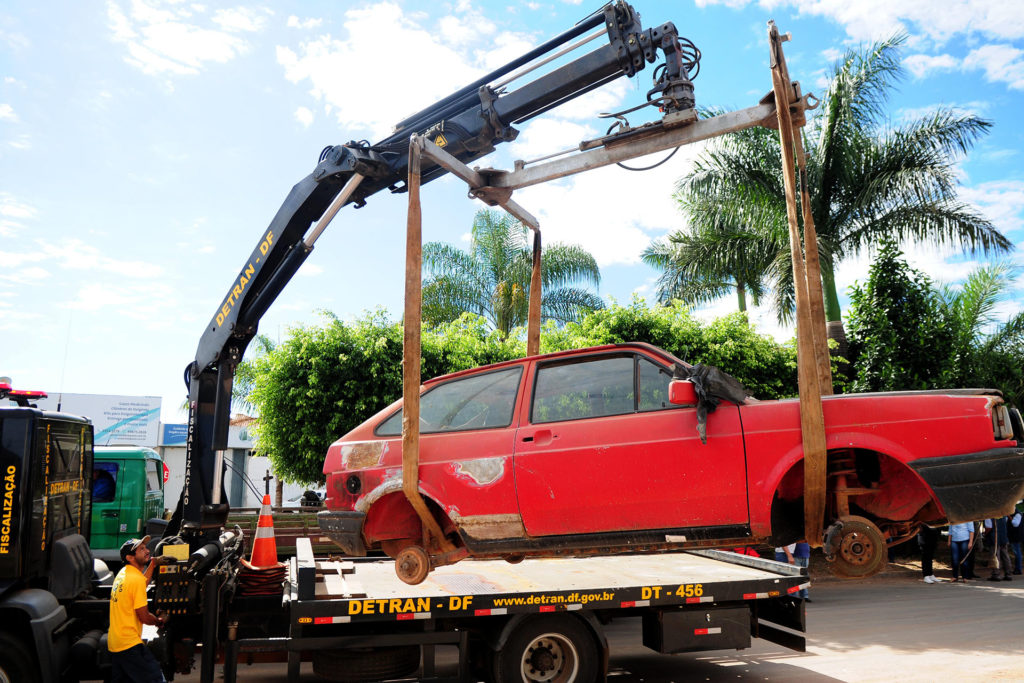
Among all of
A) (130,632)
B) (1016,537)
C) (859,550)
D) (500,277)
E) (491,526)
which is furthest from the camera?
(500,277)

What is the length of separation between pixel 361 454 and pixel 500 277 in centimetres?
1753

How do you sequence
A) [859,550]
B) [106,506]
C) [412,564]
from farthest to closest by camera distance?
[106,506] < [412,564] < [859,550]

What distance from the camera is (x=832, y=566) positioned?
4137 millimetres

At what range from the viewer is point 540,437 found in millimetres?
4613

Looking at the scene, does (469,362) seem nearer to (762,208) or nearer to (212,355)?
(212,355)

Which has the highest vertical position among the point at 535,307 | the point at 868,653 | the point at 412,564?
the point at 535,307

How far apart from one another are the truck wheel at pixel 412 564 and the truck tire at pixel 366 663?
1.37m

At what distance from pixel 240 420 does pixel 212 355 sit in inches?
1216

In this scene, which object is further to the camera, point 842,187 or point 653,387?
point 842,187

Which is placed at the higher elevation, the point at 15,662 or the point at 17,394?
the point at 17,394

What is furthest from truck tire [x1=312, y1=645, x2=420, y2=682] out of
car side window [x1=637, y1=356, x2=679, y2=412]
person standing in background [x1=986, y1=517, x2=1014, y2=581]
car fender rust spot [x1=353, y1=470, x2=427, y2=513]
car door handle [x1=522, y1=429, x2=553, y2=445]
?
person standing in background [x1=986, y1=517, x2=1014, y2=581]

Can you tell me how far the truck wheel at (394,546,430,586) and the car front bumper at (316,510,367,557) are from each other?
1.10 ft

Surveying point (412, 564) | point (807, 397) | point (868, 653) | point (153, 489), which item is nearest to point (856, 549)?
point (807, 397)

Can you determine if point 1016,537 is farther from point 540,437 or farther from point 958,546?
point 540,437
